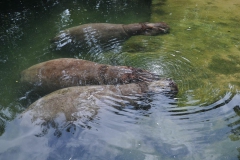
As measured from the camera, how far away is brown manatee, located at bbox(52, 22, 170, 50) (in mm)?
6375

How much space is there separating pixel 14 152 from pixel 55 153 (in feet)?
1.87

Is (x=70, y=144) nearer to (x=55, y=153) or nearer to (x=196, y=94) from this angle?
(x=55, y=153)

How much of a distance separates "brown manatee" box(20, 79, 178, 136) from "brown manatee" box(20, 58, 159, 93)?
0.93ft

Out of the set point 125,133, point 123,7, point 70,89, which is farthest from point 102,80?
point 123,7

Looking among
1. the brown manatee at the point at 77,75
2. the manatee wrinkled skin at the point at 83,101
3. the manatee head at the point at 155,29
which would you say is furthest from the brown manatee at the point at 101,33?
the manatee wrinkled skin at the point at 83,101

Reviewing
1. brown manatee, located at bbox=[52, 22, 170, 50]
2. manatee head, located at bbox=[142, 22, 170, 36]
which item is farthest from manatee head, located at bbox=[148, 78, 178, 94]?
manatee head, located at bbox=[142, 22, 170, 36]

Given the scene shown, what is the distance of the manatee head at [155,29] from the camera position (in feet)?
21.9

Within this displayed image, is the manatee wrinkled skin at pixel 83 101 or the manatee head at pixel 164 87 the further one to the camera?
the manatee head at pixel 164 87

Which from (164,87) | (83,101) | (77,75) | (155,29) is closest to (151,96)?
(164,87)

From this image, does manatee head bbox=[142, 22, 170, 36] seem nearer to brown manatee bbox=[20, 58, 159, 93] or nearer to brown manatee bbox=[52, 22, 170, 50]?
brown manatee bbox=[52, 22, 170, 50]

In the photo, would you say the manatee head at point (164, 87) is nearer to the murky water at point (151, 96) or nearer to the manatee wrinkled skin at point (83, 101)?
the manatee wrinkled skin at point (83, 101)

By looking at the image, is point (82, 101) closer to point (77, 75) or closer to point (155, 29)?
point (77, 75)

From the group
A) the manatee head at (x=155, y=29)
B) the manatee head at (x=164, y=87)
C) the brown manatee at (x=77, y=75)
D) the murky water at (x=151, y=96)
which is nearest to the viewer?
the murky water at (x=151, y=96)

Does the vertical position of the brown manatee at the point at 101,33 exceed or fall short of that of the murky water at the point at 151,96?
it exceeds it
